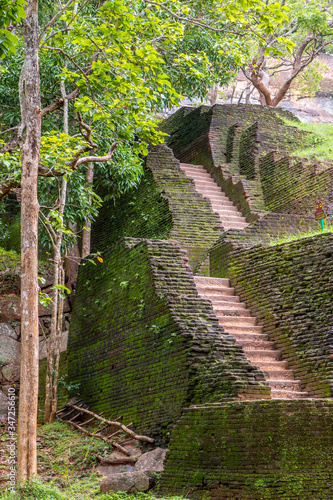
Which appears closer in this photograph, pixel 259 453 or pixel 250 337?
pixel 259 453

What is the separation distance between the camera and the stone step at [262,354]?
319 inches

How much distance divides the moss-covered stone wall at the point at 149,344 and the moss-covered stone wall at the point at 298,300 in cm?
97

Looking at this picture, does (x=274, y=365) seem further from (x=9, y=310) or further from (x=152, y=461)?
(x=9, y=310)

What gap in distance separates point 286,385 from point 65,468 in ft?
10.6

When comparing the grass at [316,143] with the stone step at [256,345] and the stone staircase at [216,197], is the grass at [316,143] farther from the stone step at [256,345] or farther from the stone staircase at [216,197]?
the stone step at [256,345]

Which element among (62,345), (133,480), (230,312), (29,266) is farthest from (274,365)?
(62,345)

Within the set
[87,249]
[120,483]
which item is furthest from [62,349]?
[120,483]

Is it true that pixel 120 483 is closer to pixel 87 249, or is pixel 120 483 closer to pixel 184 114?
pixel 87 249

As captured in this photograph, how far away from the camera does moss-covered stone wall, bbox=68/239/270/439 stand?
723 cm

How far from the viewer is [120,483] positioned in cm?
662

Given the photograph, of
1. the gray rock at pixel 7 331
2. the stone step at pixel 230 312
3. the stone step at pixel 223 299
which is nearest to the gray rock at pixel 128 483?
the stone step at pixel 230 312

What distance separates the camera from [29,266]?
6414mm

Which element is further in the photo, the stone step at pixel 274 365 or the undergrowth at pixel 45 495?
the stone step at pixel 274 365

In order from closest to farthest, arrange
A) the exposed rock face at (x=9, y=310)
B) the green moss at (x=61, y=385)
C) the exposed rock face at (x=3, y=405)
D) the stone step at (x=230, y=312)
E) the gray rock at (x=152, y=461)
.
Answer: the gray rock at (x=152, y=461), the stone step at (x=230, y=312), the green moss at (x=61, y=385), the exposed rock face at (x=3, y=405), the exposed rock face at (x=9, y=310)
